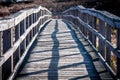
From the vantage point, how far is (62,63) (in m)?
8.57

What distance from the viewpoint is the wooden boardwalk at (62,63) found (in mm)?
7414

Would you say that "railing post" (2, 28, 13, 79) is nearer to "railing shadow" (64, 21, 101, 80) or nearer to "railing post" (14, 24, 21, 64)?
"railing post" (14, 24, 21, 64)

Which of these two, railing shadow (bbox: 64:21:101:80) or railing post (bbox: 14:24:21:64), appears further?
railing post (bbox: 14:24:21:64)

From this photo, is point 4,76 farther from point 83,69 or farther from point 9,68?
point 83,69

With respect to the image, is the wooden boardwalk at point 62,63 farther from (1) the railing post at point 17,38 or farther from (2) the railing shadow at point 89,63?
(1) the railing post at point 17,38

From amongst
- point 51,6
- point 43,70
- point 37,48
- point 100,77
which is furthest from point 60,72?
point 51,6

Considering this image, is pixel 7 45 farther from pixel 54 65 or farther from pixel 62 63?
pixel 62 63

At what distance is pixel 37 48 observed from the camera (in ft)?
35.2

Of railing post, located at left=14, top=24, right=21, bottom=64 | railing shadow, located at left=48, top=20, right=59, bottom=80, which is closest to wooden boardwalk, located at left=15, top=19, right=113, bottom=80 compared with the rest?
railing shadow, located at left=48, top=20, right=59, bottom=80

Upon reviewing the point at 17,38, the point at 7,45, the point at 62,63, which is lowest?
the point at 62,63

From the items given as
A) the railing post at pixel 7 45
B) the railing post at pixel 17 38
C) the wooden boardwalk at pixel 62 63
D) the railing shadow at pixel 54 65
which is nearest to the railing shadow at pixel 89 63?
the wooden boardwalk at pixel 62 63

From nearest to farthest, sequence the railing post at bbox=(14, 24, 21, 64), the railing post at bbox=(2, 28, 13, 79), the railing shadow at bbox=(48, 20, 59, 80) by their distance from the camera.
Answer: the railing post at bbox=(2, 28, 13, 79)
the railing shadow at bbox=(48, 20, 59, 80)
the railing post at bbox=(14, 24, 21, 64)

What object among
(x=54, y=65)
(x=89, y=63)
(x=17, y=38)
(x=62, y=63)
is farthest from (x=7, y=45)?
(x=89, y=63)

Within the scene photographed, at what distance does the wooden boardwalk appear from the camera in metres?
7.41
